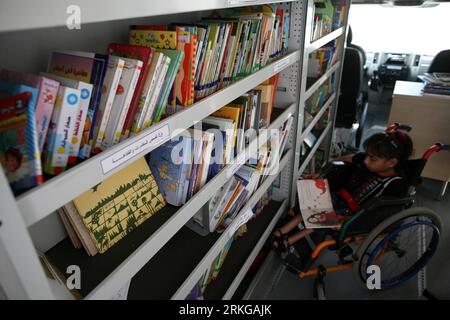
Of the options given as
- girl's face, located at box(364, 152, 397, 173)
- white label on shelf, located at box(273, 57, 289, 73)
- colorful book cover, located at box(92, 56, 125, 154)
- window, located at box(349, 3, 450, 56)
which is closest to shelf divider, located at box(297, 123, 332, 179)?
girl's face, located at box(364, 152, 397, 173)

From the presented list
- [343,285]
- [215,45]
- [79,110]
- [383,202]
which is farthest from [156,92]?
[343,285]

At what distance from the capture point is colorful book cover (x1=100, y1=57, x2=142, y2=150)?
665 millimetres

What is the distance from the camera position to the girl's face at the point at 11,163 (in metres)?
0.50

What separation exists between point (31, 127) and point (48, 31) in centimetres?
45

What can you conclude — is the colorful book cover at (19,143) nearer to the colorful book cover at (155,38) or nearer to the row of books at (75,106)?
the row of books at (75,106)

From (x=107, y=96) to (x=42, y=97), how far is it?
147 millimetres

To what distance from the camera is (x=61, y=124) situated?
1.90ft

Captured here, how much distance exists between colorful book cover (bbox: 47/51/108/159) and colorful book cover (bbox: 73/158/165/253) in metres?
0.23

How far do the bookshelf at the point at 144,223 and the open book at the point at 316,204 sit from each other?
0.69 feet

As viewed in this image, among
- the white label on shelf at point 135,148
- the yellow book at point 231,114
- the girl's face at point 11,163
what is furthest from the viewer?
the yellow book at point 231,114

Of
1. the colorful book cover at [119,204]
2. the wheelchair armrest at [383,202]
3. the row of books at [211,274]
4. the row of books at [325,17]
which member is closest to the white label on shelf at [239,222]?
A: the row of books at [211,274]

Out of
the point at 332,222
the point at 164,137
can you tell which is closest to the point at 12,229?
the point at 164,137

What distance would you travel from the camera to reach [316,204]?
1.71 metres

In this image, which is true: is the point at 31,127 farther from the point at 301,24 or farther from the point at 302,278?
the point at 302,278
